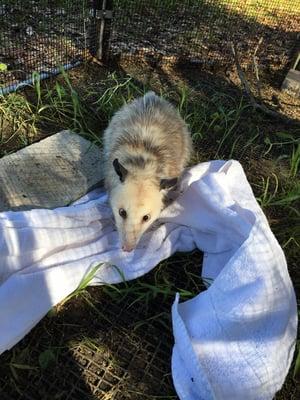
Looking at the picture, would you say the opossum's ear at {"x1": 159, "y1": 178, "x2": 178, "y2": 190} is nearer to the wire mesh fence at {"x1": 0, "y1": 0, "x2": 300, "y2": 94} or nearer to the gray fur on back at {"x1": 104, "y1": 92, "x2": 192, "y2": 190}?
the gray fur on back at {"x1": 104, "y1": 92, "x2": 192, "y2": 190}

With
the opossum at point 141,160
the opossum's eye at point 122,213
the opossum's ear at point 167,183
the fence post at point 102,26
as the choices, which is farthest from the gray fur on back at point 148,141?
the fence post at point 102,26

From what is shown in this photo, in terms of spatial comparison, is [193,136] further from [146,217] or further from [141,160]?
[146,217]

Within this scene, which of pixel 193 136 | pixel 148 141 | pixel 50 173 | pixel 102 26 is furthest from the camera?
pixel 102 26

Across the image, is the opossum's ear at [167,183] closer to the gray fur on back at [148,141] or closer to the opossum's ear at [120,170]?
the gray fur on back at [148,141]

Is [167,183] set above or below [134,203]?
above

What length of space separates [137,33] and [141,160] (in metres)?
2.83

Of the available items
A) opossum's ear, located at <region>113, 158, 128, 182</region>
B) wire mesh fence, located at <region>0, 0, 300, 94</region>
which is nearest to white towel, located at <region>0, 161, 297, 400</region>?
opossum's ear, located at <region>113, 158, 128, 182</region>

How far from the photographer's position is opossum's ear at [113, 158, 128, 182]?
2531mm

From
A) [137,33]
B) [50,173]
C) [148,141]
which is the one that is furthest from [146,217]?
[137,33]

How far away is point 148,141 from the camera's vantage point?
119 inches

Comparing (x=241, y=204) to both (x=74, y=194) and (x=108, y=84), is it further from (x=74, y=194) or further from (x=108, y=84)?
(x=108, y=84)

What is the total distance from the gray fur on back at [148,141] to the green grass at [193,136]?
443mm

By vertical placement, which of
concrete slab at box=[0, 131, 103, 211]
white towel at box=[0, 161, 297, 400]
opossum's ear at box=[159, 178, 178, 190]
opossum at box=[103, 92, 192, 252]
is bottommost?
concrete slab at box=[0, 131, 103, 211]

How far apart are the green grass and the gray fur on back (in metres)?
0.44
